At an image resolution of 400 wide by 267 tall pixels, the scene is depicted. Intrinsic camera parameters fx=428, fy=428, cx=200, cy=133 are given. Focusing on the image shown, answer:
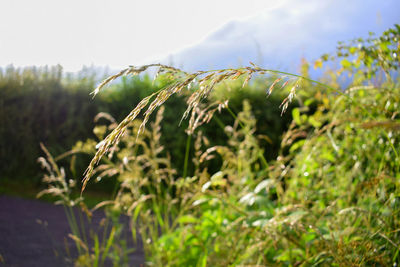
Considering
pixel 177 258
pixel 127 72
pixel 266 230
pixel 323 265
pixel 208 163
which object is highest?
pixel 127 72

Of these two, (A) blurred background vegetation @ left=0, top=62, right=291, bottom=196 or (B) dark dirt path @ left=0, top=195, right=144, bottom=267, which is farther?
(A) blurred background vegetation @ left=0, top=62, right=291, bottom=196

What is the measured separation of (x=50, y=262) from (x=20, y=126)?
284cm

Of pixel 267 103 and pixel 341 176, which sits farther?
pixel 267 103

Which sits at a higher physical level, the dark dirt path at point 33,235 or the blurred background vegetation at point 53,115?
the blurred background vegetation at point 53,115

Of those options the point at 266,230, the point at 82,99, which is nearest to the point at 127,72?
the point at 266,230

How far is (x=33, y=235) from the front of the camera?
145 inches

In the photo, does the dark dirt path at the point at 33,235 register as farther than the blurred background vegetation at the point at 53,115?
No

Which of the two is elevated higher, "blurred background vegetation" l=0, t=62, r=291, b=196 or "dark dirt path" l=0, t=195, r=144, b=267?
"blurred background vegetation" l=0, t=62, r=291, b=196

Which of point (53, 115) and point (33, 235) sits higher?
point (53, 115)

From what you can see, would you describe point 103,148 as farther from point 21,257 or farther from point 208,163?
point 208,163

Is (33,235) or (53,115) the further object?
(53,115)

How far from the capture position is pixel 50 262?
304cm

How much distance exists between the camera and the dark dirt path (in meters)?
3.08

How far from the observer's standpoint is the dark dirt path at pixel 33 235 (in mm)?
3082
